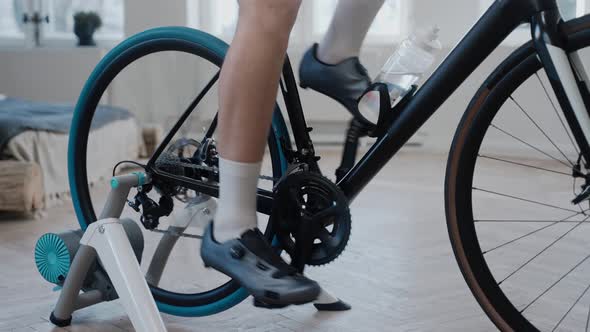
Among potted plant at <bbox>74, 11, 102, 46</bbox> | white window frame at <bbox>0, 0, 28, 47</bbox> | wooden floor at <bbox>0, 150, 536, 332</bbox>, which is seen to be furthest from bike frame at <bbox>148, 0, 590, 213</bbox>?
white window frame at <bbox>0, 0, 28, 47</bbox>

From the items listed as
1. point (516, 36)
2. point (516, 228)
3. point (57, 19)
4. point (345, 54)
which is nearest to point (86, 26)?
point (57, 19)

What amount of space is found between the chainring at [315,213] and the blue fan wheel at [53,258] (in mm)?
458

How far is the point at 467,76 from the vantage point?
124 cm

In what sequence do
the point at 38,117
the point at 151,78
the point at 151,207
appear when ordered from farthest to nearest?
1. the point at 151,78
2. the point at 38,117
3. the point at 151,207

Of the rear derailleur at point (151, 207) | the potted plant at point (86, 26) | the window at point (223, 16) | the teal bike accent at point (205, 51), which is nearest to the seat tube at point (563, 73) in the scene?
the teal bike accent at point (205, 51)

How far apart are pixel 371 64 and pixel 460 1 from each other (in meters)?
0.61

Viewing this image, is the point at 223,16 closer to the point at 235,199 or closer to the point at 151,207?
the point at 151,207

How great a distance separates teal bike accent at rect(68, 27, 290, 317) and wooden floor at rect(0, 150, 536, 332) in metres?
0.09

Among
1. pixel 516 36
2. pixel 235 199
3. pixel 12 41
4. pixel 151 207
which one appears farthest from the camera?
pixel 12 41

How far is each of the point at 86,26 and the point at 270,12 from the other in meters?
4.07

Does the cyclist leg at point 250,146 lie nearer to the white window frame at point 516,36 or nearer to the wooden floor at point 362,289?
the wooden floor at point 362,289

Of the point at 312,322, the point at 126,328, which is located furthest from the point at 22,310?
the point at 312,322

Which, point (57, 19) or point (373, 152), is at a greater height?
point (57, 19)

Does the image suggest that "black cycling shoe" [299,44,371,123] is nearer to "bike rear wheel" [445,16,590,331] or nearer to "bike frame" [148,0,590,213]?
"bike frame" [148,0,590,213]
